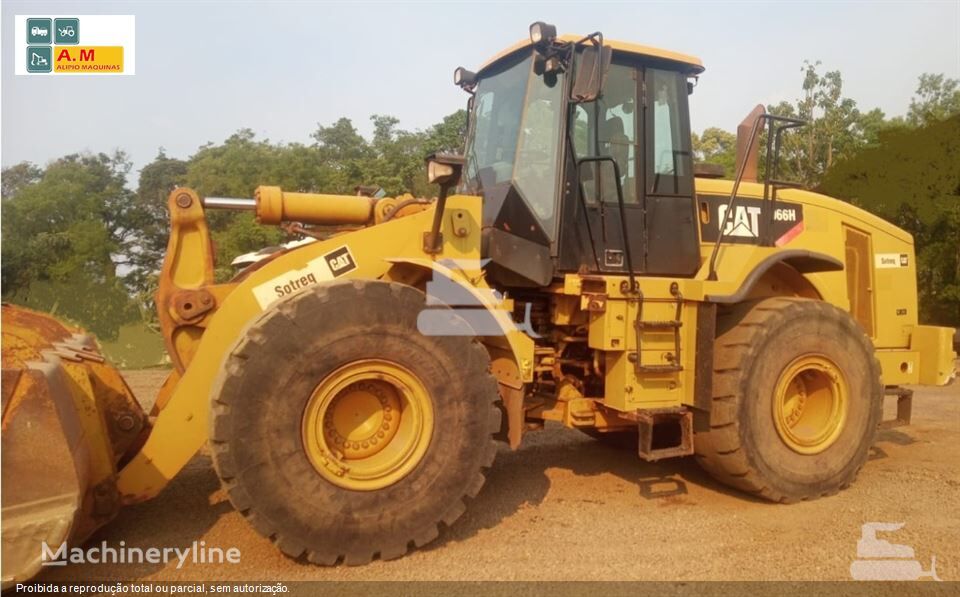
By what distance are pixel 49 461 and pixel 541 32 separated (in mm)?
3419

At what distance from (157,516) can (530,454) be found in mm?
2871

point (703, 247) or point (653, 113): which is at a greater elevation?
point (653, 113)

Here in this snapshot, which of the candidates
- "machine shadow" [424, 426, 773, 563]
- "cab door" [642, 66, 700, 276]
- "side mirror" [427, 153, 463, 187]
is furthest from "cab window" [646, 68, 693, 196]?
"machine shadow" [424, 426, 773, 563]

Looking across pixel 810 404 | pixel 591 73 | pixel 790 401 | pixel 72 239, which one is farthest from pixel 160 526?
pixel 72 239

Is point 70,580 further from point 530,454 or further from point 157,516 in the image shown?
point 530,454

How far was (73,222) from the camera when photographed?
75.1ft

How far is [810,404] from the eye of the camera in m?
4.92

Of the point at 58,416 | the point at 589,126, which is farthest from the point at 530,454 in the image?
the point at 58,416

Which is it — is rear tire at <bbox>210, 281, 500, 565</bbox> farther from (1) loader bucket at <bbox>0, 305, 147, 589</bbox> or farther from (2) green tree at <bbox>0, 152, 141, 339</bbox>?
(2) green tree at <bbox>0, 152, 141, 339</bbox>

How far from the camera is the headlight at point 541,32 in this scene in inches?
164

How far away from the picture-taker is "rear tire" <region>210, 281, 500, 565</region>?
10.7 ft

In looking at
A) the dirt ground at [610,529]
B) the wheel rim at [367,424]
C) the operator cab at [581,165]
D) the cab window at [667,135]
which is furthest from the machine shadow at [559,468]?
the cab window at [667,135]

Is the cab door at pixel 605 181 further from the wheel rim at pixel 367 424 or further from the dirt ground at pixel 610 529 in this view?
the dirt ground at pixel 610 529

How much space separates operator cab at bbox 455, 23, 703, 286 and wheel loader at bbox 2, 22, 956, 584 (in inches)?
0.6
